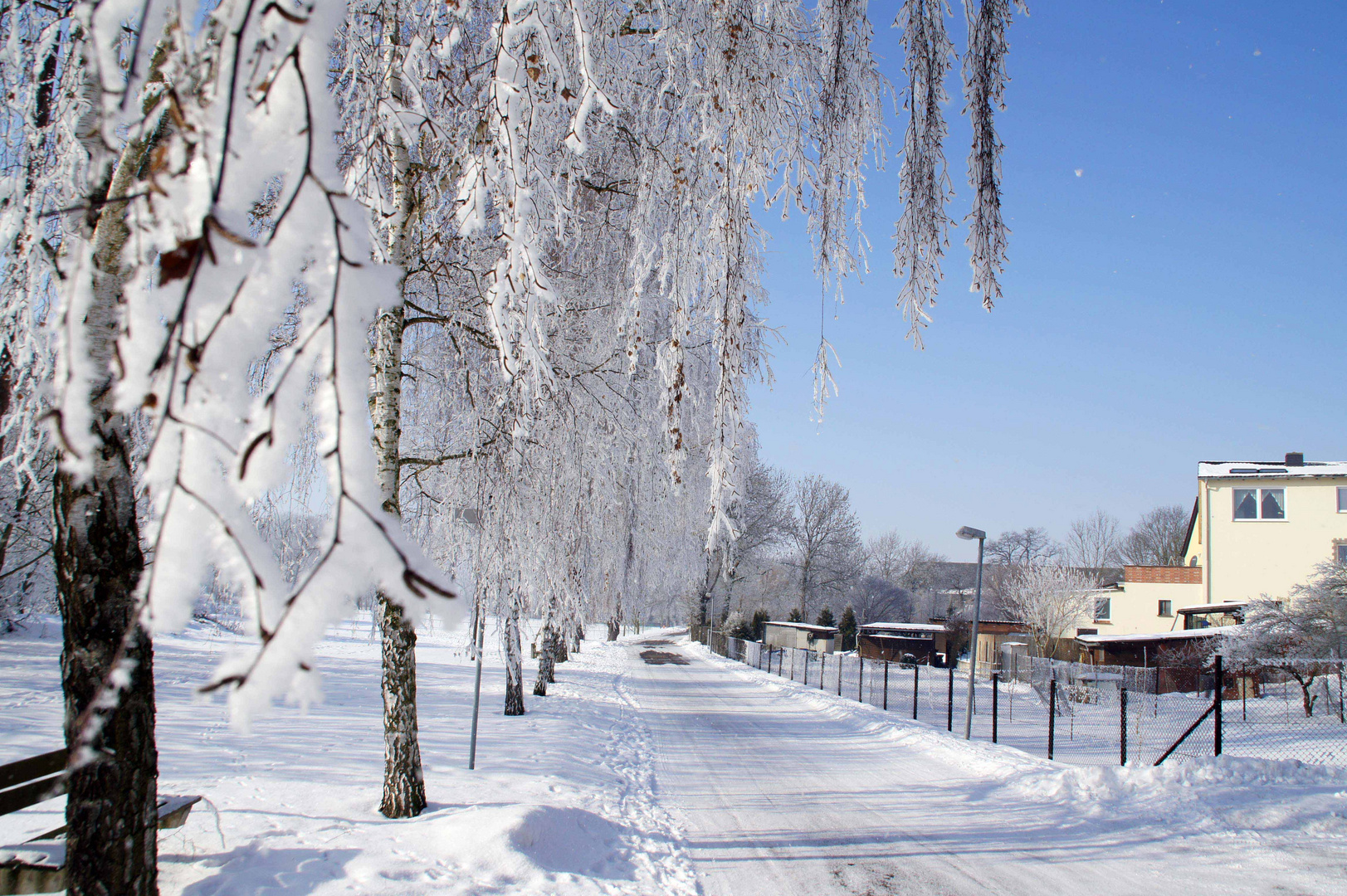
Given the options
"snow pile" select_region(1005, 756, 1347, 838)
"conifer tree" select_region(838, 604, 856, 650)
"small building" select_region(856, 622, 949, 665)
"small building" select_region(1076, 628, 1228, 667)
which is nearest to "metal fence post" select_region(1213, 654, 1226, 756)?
"snow pile" select_region(1005, 756, 1347, 838)

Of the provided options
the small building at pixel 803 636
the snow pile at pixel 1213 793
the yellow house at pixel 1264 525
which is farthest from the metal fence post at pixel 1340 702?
the small building at pixel 803 636

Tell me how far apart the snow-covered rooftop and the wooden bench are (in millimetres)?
31997

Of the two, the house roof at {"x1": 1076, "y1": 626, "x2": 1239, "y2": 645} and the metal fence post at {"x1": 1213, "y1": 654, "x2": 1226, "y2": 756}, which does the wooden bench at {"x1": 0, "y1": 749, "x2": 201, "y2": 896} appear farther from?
the house roof at {"x1": 1076, "y1": 626, "x2": 1239, "y2": 645}

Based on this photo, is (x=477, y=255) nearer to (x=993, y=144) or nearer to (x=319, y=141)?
(x=993, y=144)

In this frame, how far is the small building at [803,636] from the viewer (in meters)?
36.2

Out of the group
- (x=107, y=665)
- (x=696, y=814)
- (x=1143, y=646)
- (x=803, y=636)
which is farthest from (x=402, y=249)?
(x=803, y=636)

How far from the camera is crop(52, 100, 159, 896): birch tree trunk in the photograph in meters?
2.76

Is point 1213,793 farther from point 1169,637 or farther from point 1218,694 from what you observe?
point 1169,637

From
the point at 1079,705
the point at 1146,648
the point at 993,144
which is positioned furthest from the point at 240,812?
the point at 1146,648

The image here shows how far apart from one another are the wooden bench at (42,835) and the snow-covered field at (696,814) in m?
0.27

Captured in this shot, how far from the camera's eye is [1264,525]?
2614 cm

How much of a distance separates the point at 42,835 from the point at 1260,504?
33.2 m

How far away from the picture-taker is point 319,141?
0.79m

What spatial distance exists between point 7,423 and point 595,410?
510 cm
